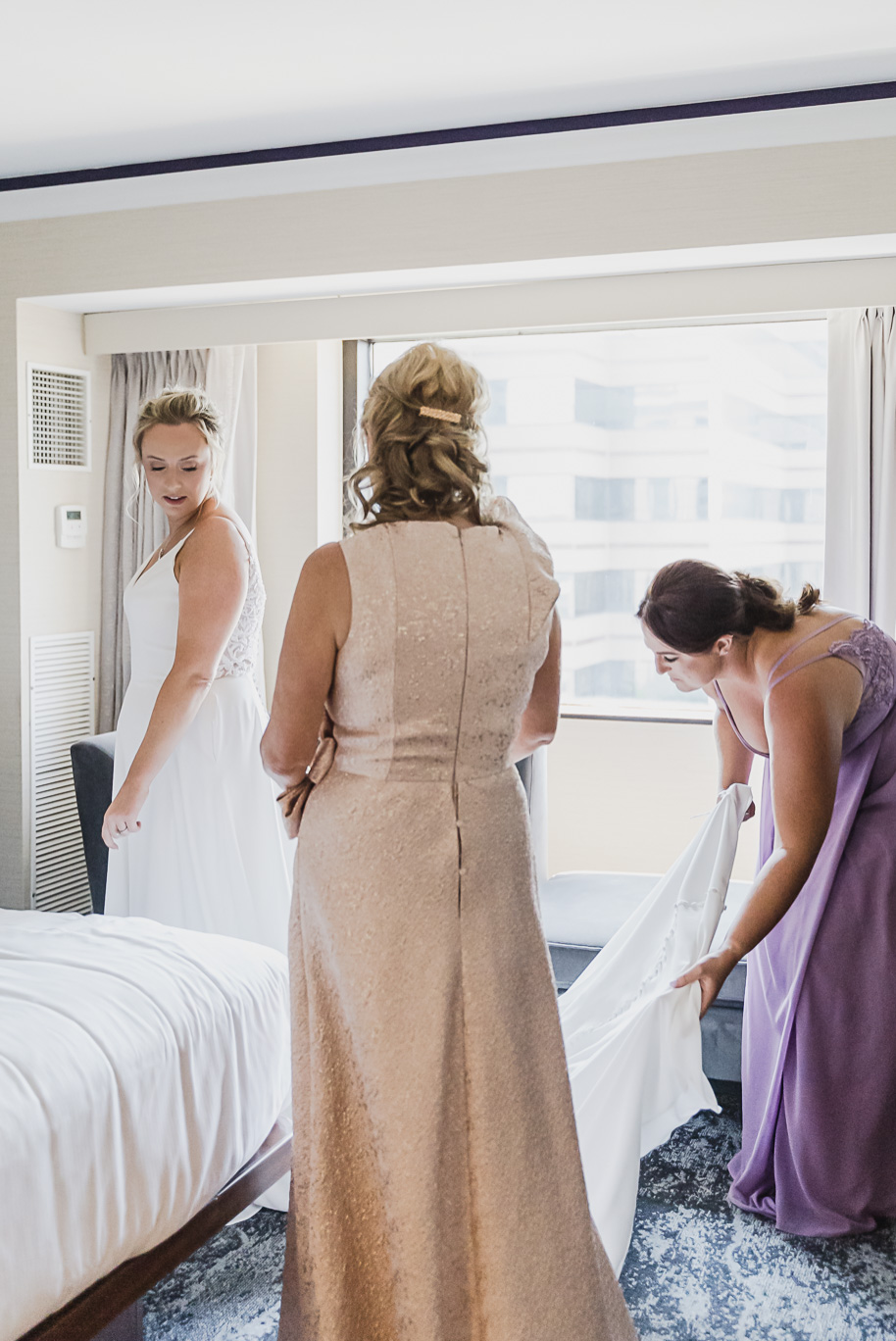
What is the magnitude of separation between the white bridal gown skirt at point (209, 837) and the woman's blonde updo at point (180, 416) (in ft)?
1.82

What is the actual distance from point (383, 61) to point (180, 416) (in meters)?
1.16

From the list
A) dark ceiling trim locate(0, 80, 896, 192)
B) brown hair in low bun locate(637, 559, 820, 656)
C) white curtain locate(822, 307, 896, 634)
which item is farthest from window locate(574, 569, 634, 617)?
brown hair in low bun locate(637, 559, 820, 656)

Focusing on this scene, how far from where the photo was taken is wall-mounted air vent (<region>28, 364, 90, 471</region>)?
4141 millimetres

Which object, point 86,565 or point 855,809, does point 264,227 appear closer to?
point 86,565

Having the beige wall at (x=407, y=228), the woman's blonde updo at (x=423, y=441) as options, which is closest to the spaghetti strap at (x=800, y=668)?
the woman's blonde updo at (x=423, y=441)

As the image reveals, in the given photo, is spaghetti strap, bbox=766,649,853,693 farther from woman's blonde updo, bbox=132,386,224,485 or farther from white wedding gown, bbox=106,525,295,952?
woman's blonde updo, bbox=132,386,224,485

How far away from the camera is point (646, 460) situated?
4512 millimetres

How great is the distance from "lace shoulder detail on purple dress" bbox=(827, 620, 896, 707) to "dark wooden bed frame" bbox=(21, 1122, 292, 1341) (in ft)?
4.67

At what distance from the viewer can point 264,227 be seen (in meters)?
3.74

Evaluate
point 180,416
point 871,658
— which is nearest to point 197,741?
point 180,416

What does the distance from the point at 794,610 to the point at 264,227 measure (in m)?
2.24

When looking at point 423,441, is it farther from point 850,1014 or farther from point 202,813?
point 850,1014

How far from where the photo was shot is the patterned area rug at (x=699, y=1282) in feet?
7.10

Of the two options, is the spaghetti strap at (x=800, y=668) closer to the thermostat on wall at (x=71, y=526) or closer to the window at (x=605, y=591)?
the window at (x=605, y=591)
